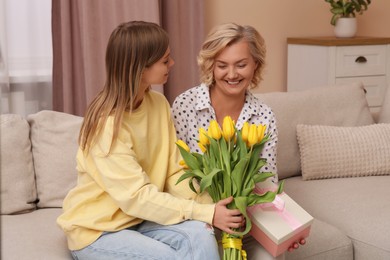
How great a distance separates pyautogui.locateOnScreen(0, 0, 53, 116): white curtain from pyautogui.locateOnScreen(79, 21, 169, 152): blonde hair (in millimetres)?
1618

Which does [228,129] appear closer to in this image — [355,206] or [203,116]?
[203,116]

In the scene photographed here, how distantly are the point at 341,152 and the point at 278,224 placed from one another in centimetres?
104

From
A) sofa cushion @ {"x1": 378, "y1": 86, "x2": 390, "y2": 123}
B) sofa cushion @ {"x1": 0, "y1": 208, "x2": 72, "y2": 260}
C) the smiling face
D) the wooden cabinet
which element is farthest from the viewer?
the wooden cabinet

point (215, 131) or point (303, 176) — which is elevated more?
point (215, 131)

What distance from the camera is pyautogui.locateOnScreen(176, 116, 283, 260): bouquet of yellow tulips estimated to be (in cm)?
154

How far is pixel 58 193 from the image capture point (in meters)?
2.13

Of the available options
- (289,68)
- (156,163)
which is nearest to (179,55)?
(289,68)

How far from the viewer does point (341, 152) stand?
2.54 m

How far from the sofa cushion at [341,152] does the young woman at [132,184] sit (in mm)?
907

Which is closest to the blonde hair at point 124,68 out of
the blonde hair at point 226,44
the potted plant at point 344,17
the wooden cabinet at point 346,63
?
the blonde hair at point 226,44

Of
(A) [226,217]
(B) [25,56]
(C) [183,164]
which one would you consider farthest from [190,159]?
(B) [25,56]

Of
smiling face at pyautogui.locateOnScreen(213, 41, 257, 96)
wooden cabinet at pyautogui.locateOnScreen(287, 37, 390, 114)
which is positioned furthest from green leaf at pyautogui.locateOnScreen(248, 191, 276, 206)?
wooden cabinet at pyautogui.locateOnScreen(287, 37, 390, 114)

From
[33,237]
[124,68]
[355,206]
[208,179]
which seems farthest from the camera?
[355,206]

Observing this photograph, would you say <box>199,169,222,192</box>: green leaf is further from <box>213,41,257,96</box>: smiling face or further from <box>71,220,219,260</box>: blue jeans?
<box>213,41,257,96</box>: smiling face
